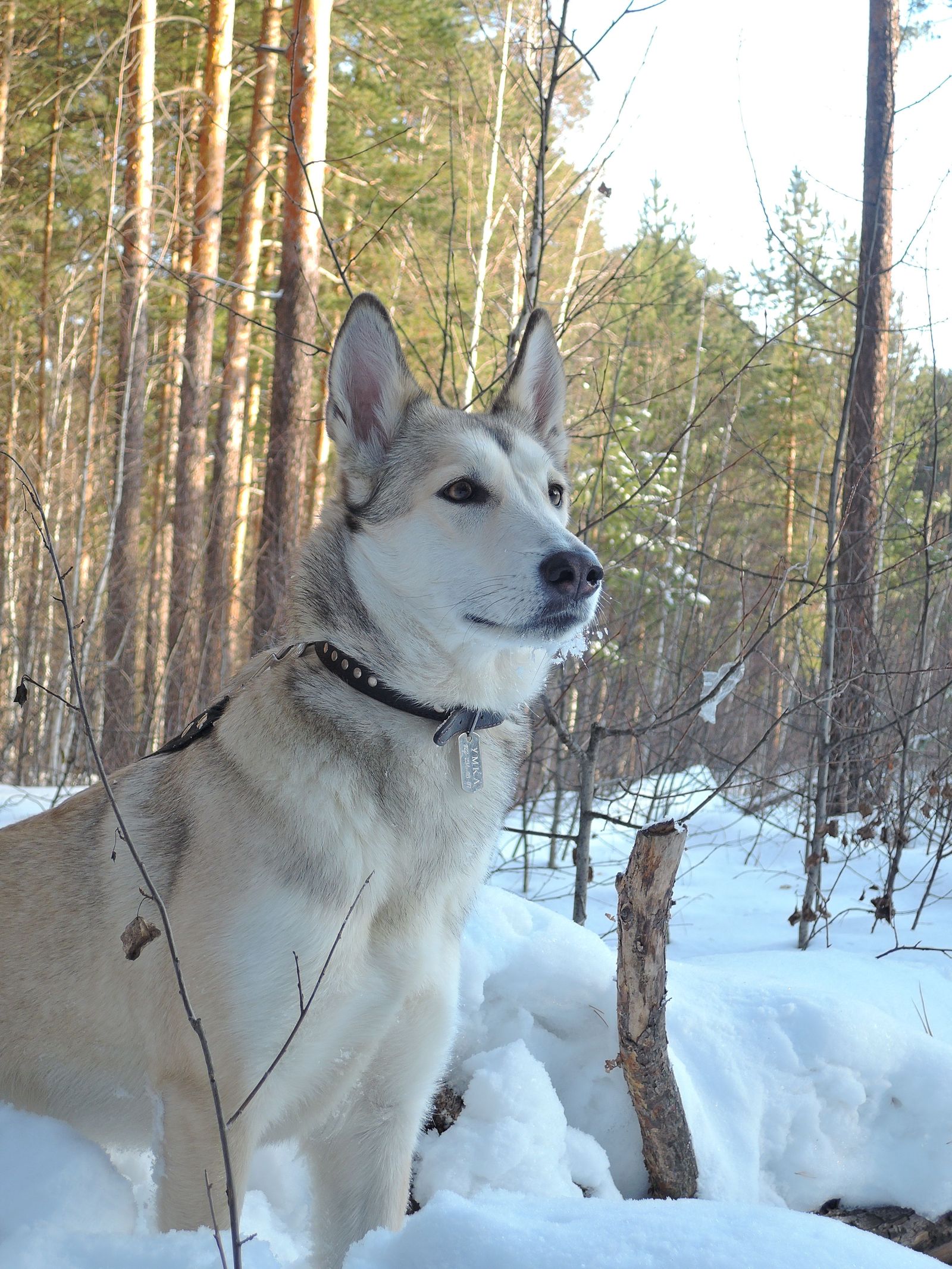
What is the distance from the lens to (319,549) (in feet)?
7.83

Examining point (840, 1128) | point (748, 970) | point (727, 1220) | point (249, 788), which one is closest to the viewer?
point (727, 1220)

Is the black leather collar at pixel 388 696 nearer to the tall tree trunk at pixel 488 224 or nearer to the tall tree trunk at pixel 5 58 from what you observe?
the tall tree trunk at pixel 488 224

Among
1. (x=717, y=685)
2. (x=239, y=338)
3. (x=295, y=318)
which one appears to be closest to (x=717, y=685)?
(x=717, y=685)

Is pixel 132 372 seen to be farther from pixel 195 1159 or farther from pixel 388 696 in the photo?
pixel 195 1159

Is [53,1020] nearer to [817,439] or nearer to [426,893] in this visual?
[426,893]

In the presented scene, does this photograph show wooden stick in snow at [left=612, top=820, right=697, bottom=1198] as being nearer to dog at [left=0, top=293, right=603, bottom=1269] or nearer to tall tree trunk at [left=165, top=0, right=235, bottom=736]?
dog at [left=0, top=293, right=603, bottom=1269]

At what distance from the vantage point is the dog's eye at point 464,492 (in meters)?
2.38

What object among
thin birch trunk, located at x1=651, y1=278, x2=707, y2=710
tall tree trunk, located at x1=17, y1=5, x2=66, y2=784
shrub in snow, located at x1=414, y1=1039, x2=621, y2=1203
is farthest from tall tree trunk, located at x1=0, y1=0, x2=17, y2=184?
shrub in snow, located at x1=414, y1=1039, x2=621, y2=1203

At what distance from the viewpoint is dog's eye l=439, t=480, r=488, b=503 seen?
2381mm

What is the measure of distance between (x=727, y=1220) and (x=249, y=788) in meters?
1.21

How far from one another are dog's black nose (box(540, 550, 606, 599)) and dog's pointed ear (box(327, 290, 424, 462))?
615 millimetres

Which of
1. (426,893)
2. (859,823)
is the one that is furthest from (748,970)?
(859,823)

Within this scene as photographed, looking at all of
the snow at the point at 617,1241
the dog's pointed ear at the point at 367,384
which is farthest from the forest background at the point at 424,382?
the snow at the point at 617,1241

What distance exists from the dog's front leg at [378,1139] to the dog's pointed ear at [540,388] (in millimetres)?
1570
